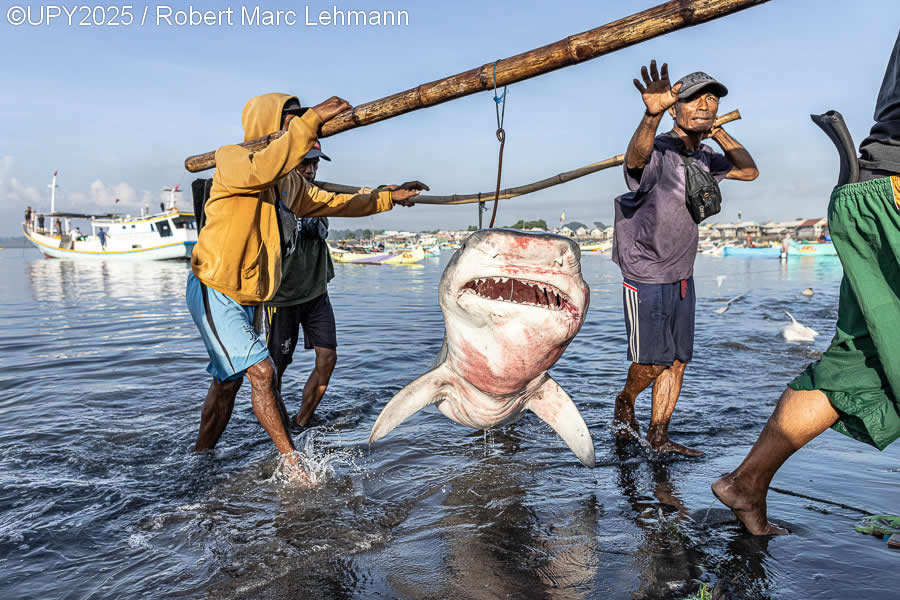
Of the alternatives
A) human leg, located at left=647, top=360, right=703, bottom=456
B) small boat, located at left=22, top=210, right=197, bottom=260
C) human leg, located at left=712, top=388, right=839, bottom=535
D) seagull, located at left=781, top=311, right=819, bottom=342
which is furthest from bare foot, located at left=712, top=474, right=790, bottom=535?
small boat, located at left=22, top=210, right=197, bottom=260

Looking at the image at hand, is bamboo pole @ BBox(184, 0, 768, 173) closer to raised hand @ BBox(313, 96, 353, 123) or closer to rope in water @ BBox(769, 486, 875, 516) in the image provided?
raised hand @ BBox(313, 96, 353, 123)

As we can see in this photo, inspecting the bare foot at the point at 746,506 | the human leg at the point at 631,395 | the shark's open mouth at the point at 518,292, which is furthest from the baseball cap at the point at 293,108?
Answer: the bare foot at the point at 746,506

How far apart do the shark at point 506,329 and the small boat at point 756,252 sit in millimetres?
62368

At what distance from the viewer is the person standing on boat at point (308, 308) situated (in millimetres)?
4730

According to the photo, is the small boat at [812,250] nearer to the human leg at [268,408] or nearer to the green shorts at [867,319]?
the green shorts at [867,319]

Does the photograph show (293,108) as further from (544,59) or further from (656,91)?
(656,91)

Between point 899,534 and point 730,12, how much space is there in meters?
2.69

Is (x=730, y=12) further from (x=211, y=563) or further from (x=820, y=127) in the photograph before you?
(x=211, y=563)

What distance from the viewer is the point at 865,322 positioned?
85.5 inches

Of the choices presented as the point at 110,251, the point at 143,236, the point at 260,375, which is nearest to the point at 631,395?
the point at 260,375

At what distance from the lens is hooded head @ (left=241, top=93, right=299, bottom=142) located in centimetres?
352

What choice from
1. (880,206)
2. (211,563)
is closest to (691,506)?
A: (880,206)

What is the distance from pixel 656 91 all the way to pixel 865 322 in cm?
180

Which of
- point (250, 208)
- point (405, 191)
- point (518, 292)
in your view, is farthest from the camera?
point (405, 191)
